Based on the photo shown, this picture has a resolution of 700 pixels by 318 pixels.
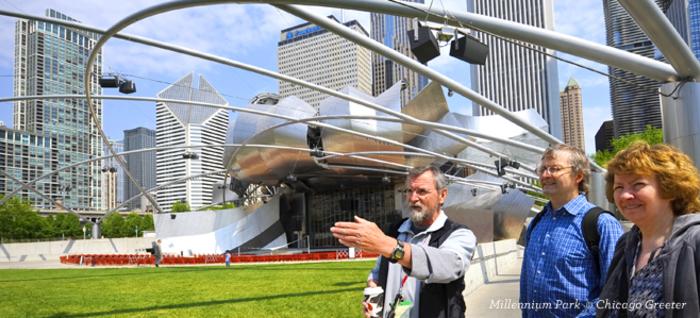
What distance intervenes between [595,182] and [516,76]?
4762 inches

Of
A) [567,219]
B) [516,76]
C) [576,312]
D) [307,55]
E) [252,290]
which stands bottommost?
[252,290]

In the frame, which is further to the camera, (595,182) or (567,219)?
(595,182)

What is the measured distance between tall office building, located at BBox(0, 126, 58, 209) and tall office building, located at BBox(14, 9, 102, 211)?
4.36 ft

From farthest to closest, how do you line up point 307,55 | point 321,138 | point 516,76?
point 516,76
point 321,138
point 307,55

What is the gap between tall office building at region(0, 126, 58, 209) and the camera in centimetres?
10288

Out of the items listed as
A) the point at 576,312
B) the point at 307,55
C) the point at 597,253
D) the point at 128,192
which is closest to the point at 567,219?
the point at 597,253

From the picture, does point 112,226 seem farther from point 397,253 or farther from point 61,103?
point 397,253

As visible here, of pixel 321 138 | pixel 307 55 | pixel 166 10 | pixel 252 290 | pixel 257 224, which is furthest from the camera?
pixel 257 224

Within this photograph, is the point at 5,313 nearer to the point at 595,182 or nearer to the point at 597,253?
the point at 597,253

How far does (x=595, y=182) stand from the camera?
14.3 meters

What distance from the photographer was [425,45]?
27.4 feet

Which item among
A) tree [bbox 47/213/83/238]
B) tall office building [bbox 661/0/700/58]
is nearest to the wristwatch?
tall office building [bbox 661/0/700/58]

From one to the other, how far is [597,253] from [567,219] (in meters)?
0.26

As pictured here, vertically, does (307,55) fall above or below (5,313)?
above
